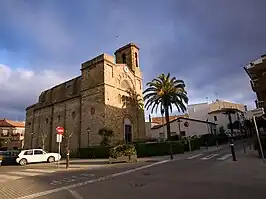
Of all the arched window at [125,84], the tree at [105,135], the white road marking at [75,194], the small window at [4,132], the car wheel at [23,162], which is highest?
the arched window at [125,84]

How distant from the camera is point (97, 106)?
3181cm

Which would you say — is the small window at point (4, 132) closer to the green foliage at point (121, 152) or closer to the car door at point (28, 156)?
the car door at point (28, 156)

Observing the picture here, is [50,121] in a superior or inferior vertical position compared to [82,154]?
superior

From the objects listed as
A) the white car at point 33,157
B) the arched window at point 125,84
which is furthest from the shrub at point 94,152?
the arched window at point 125,84

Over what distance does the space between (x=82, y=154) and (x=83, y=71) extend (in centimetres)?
1334

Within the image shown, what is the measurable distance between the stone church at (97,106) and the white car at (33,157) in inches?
277

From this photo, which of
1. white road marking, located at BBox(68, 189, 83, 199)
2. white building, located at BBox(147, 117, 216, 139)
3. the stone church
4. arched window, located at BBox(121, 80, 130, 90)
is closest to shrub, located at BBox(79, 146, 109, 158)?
the stone church

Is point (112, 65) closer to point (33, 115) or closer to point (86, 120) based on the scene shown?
point (86, 120)

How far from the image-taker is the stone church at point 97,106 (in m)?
31.8

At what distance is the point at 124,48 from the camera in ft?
135

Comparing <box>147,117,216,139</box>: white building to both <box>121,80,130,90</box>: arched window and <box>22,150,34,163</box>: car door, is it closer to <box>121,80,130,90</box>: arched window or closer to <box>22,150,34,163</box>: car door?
<box>121,80,130,90</box>: arched window

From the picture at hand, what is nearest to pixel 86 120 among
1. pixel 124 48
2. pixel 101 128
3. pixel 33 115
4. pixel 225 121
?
pixel 101 128

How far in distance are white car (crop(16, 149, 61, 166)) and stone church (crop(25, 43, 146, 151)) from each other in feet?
23.1

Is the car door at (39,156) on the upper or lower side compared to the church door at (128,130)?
lower
